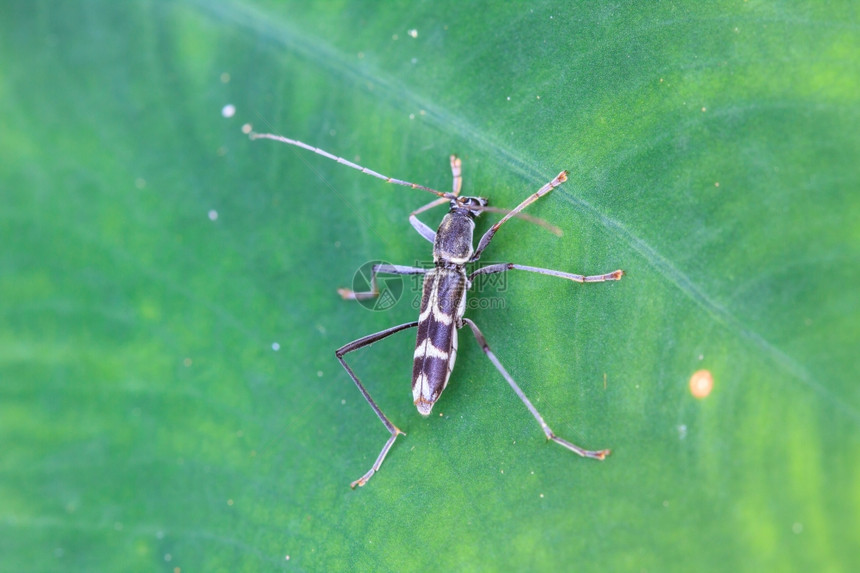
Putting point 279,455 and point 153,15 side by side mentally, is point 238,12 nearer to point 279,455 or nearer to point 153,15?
point 153,15

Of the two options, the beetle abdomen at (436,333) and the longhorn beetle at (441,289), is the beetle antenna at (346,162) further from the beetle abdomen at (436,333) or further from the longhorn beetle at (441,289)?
the beetle abdomen at (436,333)

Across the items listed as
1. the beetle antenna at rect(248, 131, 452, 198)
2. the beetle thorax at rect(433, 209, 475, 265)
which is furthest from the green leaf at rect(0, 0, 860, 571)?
the beetle thorax at rect(433, 209, 475, 265)

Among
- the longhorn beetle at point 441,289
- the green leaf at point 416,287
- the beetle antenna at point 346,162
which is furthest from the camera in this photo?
the beetle antenna at point 346,162

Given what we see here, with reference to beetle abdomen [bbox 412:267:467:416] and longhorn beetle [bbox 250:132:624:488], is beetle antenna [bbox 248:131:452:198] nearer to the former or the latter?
longhorn beetle [bbox 250:132:624:488]

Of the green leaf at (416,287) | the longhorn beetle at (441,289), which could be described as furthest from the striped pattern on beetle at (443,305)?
the green leaf at (416,287)

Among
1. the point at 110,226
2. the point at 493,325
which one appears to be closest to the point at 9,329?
the point at 110,226

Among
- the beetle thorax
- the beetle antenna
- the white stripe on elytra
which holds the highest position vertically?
the beetle antenna

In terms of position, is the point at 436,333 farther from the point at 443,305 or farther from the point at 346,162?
the point at 346,162
